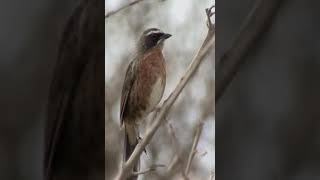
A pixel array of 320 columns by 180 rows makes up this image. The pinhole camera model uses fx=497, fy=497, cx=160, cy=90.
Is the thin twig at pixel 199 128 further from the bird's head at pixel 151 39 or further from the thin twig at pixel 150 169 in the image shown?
the bird's head at pixel 151 39

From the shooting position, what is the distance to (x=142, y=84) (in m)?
1.35

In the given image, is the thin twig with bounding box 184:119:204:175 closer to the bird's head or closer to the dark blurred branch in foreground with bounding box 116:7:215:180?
the dark blurred branch in foreground with bounding box 116:7:215:180

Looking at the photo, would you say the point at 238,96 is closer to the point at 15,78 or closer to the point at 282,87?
the point at 282,87

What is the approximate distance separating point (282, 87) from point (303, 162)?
8.4 inches

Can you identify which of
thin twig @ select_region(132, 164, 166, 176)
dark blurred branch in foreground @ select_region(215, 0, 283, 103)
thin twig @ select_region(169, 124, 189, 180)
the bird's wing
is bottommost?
thin twig @ select_region(132, 164, 166, 176)

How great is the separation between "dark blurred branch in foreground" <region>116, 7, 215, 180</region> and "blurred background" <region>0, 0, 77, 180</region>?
0.23 meters

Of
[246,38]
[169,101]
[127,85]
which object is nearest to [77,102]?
[127,85]

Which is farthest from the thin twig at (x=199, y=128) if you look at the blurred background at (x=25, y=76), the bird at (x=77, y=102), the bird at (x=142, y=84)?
the blurred background at (x=25, y=76)

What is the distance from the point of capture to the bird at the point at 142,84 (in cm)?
133

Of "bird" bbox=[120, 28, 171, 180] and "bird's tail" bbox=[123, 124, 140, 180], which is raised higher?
"bird" bbox=[120, 28, 171, 180]

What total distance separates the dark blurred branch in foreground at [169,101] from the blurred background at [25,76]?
23 cm

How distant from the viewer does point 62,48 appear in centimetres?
127

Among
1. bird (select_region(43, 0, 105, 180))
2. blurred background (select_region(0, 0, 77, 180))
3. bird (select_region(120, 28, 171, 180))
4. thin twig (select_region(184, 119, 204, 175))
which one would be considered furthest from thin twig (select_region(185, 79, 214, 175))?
blurred background (select_region(0, 0, 77, 180))

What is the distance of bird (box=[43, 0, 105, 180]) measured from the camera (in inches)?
50.3
